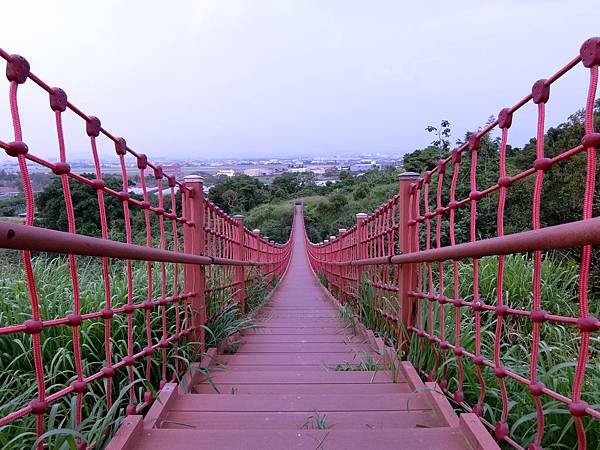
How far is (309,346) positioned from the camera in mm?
3381

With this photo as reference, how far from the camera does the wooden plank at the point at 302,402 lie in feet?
6.38

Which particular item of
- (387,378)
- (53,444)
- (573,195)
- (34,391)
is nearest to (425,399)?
(387,378)

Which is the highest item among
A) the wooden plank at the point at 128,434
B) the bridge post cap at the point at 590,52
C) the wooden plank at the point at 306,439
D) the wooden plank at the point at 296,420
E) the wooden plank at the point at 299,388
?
the bridge post cap at the point at 590,52

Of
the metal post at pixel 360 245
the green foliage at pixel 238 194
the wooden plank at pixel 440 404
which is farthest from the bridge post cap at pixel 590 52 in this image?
the green foliage at pixel 238 194

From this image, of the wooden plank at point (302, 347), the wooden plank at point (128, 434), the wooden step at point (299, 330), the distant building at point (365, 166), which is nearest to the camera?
the wooden plank at point (128, 434)

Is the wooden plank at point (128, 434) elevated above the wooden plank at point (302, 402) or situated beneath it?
elevated above

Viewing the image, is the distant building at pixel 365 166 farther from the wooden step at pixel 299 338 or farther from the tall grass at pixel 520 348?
the wooden step at pixel 299 338

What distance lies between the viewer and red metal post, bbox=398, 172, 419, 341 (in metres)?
2.62

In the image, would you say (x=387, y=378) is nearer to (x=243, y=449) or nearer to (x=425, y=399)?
(x=425, y=399)

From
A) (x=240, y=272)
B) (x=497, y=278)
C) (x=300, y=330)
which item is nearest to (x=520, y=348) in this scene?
(x=497, y=278)

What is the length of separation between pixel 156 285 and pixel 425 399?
2.04 meters

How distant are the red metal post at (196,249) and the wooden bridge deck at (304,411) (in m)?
0.25

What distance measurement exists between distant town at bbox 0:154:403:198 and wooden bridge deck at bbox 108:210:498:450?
97 cm

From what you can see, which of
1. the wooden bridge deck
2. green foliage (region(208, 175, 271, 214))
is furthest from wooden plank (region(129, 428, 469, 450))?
green foliage (region(208, 175, 271, 214))
